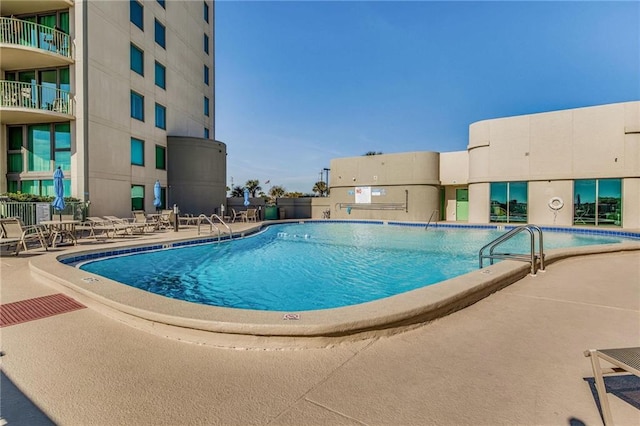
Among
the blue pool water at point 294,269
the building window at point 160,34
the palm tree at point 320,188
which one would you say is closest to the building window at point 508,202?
the blue pool water at point 294,269

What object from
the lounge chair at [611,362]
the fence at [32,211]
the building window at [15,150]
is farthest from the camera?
the building window at [15,150]

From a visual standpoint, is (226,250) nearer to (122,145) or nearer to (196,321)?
(196,321)

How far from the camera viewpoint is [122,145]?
14820 millimetres

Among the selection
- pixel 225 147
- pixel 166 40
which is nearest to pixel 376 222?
pixel 225 147

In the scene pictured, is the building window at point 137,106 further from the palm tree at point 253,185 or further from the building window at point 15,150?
the palm tree at point 253,185

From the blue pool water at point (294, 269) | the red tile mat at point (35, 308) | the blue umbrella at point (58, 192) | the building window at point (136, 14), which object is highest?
the building window at point (136, 14)

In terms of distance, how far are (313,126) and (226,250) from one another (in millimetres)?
23673

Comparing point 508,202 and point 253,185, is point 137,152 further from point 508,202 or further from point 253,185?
point 253,185

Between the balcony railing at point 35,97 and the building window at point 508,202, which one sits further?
the building window at point 508,202

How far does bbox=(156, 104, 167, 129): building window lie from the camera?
58.6 ft

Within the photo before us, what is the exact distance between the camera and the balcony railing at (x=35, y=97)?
12836 millimetres

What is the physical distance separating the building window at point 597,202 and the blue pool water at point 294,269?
4175mm

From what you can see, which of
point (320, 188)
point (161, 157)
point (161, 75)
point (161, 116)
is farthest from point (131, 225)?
point (320, 188)

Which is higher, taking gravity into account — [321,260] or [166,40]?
[166,40]
